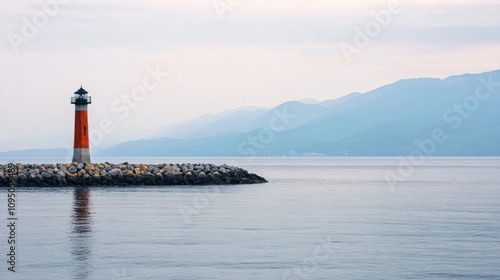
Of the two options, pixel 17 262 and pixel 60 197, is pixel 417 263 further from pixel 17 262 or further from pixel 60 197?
pixel 60 197

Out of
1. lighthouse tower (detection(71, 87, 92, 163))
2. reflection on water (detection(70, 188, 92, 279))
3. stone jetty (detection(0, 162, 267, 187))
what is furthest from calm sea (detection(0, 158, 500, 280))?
lighthouse tower (detection(71, 87, 92, 163))

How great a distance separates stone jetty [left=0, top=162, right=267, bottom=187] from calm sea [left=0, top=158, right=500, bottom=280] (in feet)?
48.1

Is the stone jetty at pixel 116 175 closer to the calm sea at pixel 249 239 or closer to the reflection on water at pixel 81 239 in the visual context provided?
the calm sea at pixel 249 239

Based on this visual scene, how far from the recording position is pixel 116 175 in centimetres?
6225

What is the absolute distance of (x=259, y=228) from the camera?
30656mm

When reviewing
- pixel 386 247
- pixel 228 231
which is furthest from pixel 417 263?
pixel 228 231

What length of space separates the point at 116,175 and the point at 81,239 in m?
35.8

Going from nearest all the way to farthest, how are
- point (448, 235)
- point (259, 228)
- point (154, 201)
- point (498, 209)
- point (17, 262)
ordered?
point (17, 262) < point (448, 235) < point (259, 228) < point (498, 209) < point (154, 201)

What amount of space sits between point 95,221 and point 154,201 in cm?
1164

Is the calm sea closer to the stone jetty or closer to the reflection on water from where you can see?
the reflection on water

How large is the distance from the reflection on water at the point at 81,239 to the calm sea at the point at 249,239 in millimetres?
41

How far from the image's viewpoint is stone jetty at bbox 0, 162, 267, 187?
200ft

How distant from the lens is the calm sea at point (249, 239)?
20859mm

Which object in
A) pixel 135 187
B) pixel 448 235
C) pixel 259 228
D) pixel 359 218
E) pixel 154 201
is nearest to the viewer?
pixel 448 235
